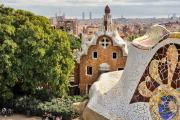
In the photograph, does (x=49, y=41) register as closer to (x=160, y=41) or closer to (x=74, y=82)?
(x=74, y=82)

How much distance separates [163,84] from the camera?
18469 mm

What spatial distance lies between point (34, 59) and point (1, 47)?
2.09 m

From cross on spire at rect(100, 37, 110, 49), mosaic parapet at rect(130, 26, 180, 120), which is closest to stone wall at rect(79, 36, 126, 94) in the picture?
cross on spire at rect(100, 37, 110, 49)

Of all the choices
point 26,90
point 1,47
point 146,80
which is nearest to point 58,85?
point 26,90

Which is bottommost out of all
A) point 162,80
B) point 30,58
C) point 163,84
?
point 30,58

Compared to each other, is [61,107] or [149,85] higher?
[149,85]

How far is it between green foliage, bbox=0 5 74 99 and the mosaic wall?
36.1ft

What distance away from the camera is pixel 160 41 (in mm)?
18406

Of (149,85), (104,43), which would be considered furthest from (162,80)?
(104,43)

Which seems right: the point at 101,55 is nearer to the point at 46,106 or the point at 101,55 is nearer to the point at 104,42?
the point at 104,42

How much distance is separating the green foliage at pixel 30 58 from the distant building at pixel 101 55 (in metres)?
1.70

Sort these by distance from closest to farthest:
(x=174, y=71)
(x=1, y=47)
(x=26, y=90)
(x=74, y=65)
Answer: (x=174, y=71)
(x=1, y=47)
(x=26, y=90)
(x=74, y=65)

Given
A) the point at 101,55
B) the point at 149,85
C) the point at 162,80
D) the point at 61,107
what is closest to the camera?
the point at 162,80

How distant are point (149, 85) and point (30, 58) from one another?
11475 mm
